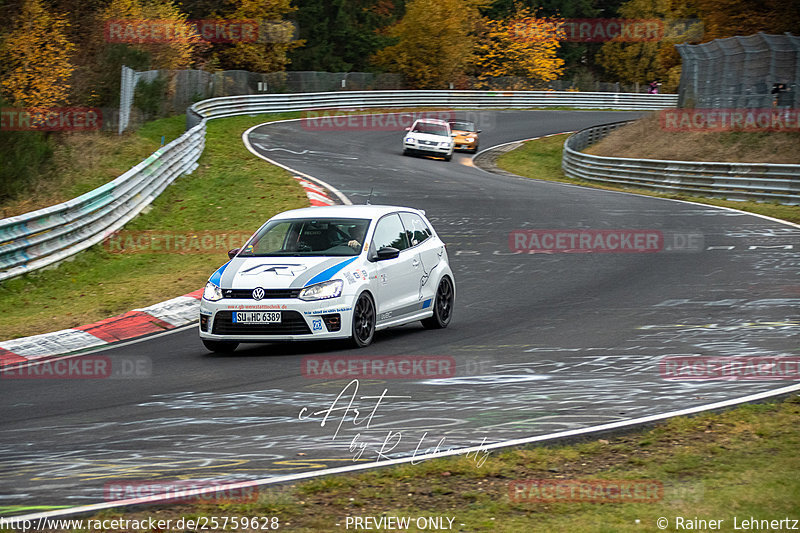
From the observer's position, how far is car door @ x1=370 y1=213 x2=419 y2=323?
38.9ft

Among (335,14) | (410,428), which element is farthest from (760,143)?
(335,14)

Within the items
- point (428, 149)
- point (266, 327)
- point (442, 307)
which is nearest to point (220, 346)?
point (266, 327)

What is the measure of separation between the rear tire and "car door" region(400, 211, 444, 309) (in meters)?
2.36

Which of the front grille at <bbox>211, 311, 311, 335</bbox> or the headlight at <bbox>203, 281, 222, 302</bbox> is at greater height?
the headlight at <bbox>203, 281, 222, 302</bbox>

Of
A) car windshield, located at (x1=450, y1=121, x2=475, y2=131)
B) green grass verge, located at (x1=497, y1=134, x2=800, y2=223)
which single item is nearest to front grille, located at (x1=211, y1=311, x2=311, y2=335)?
green grass verge, located at (x1=497, y1=134, x2=800, y2=223)

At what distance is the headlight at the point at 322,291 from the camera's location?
10922 millimetres

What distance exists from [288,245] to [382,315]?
133 cm

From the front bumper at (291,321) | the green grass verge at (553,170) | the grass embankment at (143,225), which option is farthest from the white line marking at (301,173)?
the front bumper at (291,321)

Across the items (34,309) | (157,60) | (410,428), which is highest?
(157,60)

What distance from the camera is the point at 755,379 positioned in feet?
28.6

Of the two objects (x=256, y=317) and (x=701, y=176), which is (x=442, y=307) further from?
(x=701, y=176)

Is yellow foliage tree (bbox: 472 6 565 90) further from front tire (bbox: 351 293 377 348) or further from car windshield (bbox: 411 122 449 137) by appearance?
front tire (bbox: 351 293 377 348)

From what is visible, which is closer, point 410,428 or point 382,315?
point 410,428

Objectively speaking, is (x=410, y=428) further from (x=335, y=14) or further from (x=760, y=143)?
(x=335, y=14)
